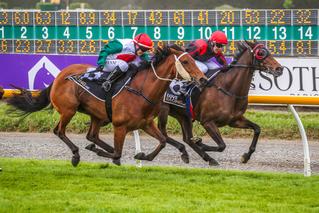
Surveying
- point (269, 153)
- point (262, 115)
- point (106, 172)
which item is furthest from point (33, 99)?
point (262, 115)

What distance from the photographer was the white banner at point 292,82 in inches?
452

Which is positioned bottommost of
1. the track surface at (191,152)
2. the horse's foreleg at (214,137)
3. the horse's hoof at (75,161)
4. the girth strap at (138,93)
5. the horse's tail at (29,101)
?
the track surface at (191,152)

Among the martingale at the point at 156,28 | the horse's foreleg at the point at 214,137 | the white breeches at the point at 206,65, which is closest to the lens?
the horse's foreleg at the point at 214,137

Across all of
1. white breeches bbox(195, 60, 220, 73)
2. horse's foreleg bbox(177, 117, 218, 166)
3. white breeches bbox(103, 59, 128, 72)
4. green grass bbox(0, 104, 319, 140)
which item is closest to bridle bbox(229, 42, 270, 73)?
white breeches bbox(195, 60, 220, 73)

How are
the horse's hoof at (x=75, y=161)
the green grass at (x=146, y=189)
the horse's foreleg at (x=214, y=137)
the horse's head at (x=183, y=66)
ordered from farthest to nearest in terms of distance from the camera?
the horse's foreleg at (x=214, y=137)
the horse's hoof at (x=75, y=161)
the horse's head at (x=183, y=66)
the green grass at (x=146, y=189)

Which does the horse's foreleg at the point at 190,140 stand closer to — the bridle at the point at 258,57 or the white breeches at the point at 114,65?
the bridle at the point at 258,57

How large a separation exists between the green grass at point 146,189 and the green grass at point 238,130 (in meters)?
3.32

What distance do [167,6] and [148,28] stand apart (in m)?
19.3

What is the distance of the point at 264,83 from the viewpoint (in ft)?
38.0

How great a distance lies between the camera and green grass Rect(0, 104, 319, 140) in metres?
13.4

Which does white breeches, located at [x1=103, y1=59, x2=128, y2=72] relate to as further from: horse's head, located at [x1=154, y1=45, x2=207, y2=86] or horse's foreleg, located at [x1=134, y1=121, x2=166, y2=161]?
horse's foreleg, located at [x1=134, y1=121, x2=166, y2=161]

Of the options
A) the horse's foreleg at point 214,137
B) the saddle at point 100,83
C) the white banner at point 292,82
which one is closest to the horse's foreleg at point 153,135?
the saddle at point 100,83

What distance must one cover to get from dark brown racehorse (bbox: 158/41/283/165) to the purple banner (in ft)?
9.76

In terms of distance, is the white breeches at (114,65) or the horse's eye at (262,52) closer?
the white breeches at (114,65)
